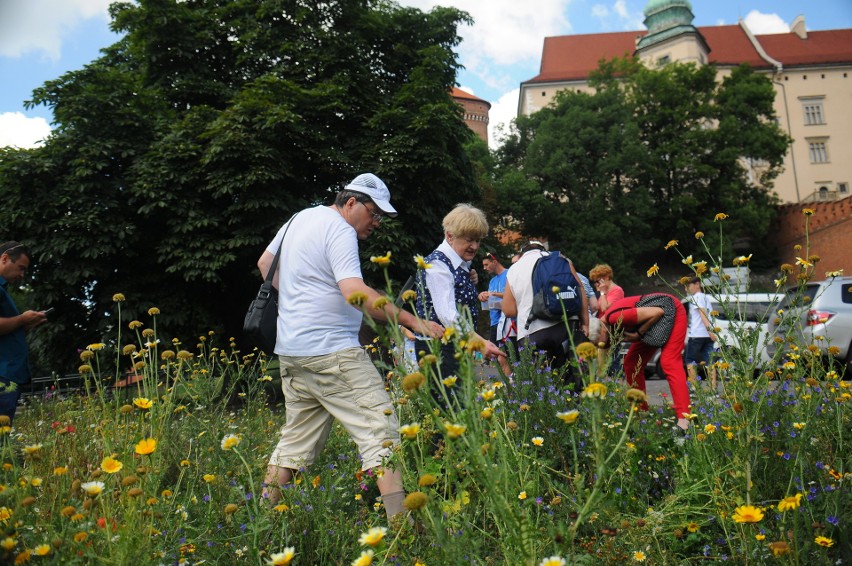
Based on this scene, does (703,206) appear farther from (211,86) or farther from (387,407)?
(387,407)

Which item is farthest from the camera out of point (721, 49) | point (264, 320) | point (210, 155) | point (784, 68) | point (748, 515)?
point (721, 49)

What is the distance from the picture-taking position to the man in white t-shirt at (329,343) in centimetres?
306

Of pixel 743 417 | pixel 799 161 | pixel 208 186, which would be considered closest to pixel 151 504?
pixel 743 417

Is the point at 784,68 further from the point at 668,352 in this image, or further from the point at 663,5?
the point at 668,352

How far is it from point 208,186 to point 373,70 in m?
6.11

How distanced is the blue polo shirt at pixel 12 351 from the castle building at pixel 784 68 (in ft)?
187

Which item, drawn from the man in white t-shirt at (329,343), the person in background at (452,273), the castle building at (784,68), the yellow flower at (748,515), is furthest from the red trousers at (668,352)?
the castle building at (784,68)

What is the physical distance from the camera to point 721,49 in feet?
217

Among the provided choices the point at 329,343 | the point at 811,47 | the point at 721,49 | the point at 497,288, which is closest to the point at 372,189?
the point at 329,343

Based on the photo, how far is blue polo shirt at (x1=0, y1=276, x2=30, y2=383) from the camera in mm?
4422

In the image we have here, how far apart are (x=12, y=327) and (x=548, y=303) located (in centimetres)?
349

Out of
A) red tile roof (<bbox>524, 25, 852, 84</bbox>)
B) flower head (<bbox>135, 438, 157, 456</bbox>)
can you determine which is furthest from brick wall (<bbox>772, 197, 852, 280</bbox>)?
flower head (<bbox>135, 438, 157, 456</bbox>)

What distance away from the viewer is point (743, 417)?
2504 mm

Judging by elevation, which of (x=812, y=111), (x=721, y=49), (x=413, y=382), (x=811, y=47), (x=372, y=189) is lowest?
(x=413, y=382)
